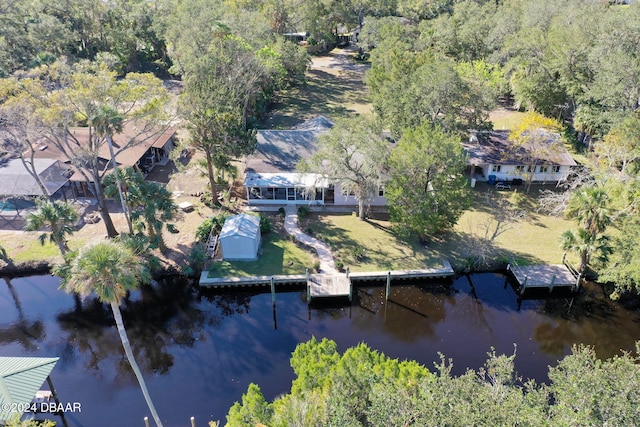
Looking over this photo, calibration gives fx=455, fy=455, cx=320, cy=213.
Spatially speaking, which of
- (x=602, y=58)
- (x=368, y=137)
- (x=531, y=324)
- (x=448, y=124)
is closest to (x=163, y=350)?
(x=368, y=137)

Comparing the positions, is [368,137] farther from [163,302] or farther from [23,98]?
[23,98]

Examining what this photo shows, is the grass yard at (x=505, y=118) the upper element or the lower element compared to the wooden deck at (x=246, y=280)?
upper

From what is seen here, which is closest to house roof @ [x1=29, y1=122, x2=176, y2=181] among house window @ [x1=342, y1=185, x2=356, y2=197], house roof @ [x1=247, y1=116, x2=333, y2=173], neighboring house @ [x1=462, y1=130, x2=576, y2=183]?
house roof @ [x1=247, y1=116, x2=333, y2=173]

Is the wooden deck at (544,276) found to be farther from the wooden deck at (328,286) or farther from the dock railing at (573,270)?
the wooden deck at (328,286)

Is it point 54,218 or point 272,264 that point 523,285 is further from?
point 54,218

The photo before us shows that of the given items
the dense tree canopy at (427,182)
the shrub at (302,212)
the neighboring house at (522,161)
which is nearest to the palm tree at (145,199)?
the shrub at (302,212)

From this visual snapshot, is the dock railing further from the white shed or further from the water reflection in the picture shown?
the water reflection
